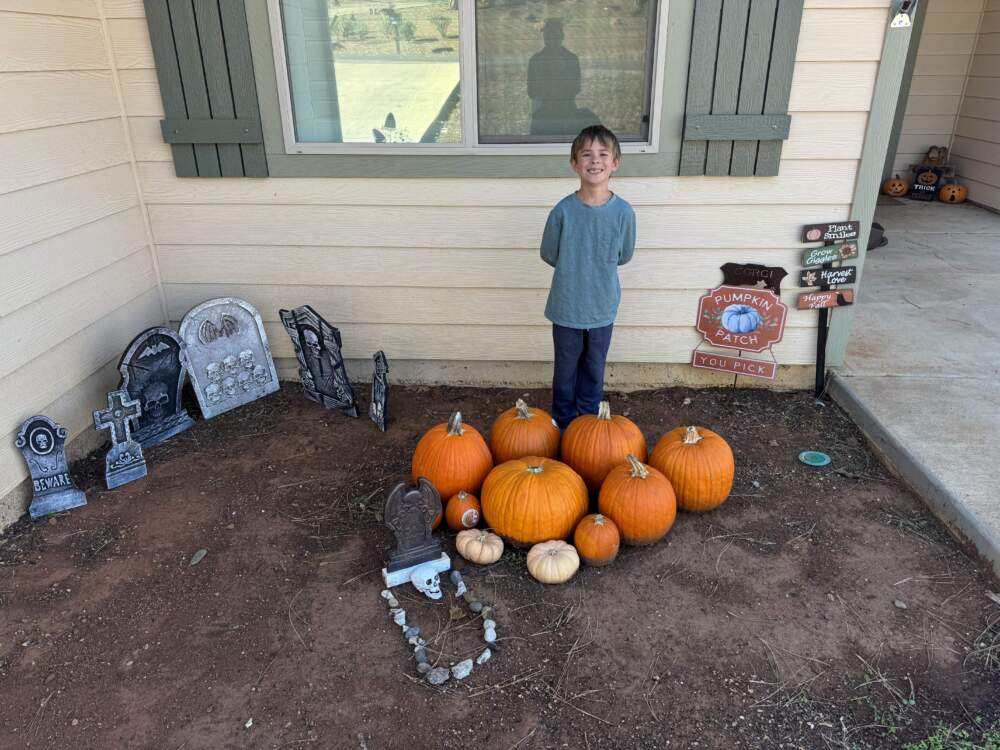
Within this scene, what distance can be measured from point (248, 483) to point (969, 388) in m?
3.81

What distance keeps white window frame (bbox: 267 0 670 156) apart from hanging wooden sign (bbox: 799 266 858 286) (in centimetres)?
111

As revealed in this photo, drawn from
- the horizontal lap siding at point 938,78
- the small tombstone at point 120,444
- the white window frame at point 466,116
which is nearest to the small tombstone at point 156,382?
the small tombstone at point 120,444

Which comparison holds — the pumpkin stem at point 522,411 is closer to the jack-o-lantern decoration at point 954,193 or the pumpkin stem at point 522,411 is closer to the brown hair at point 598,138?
the brown hair at point 598,138

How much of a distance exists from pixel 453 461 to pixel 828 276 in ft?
7.83

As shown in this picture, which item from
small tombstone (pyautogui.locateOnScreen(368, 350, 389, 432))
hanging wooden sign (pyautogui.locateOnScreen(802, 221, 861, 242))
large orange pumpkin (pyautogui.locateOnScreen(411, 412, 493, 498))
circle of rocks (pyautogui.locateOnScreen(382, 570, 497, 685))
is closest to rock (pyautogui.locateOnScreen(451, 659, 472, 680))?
circle of rocks (pyautogui.locateOnScreen(382, 570, 497, 685))

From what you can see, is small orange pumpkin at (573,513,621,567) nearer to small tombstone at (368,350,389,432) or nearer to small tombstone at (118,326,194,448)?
small tombstone at (368,350,389,432)

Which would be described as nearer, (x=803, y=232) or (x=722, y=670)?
(x=722, y=670)

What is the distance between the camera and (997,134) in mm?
7246

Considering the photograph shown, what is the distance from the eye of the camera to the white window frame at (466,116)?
11.3 feet

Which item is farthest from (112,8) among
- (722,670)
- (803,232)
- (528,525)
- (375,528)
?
(722,670)

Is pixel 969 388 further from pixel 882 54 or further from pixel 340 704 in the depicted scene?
pixel 340 704

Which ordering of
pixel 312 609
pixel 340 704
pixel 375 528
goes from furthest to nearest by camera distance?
1. pixel 375 528
2. pixel 312 609
3. pixel 340 704

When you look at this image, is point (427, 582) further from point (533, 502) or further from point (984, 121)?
point (984, 121)

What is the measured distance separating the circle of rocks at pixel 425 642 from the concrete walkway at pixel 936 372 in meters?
1.95
